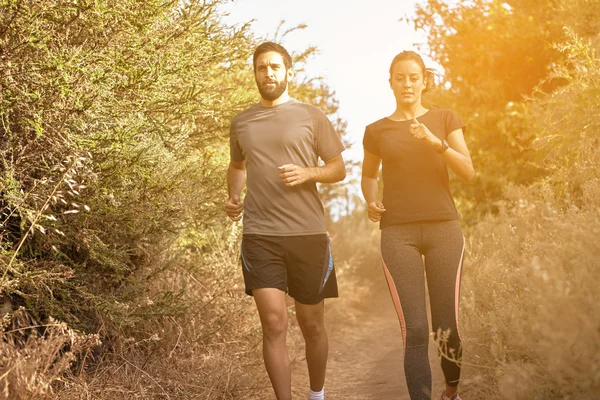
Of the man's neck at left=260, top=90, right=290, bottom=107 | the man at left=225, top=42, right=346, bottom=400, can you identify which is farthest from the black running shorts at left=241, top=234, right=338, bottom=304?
the man's neck at left=260, top=90, right=290, bottom=107

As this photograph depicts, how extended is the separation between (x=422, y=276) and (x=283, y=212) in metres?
1.04

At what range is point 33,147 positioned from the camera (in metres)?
5.01

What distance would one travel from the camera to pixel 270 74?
5.04 meters

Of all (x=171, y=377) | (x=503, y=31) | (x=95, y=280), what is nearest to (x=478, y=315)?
(x=171, y=377)

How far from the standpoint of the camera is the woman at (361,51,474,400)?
4.52m

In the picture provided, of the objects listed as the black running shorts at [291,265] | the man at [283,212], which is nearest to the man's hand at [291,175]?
the man at [283,212]

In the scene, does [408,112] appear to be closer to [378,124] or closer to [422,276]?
[378,124]

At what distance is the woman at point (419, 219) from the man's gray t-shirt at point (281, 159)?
16.8 inches

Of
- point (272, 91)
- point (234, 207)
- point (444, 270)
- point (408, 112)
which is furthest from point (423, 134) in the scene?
point (234, 207)

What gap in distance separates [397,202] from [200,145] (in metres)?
3.29

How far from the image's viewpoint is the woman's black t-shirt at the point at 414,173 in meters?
4.67

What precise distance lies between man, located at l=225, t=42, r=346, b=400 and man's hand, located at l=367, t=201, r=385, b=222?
15.6 inches

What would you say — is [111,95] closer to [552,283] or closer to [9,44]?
[9,44]

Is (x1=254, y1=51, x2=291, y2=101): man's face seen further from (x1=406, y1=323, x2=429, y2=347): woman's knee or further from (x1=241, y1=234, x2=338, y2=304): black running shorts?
(x1=406, y1=323, x2=429, y2=347): woman's knee
